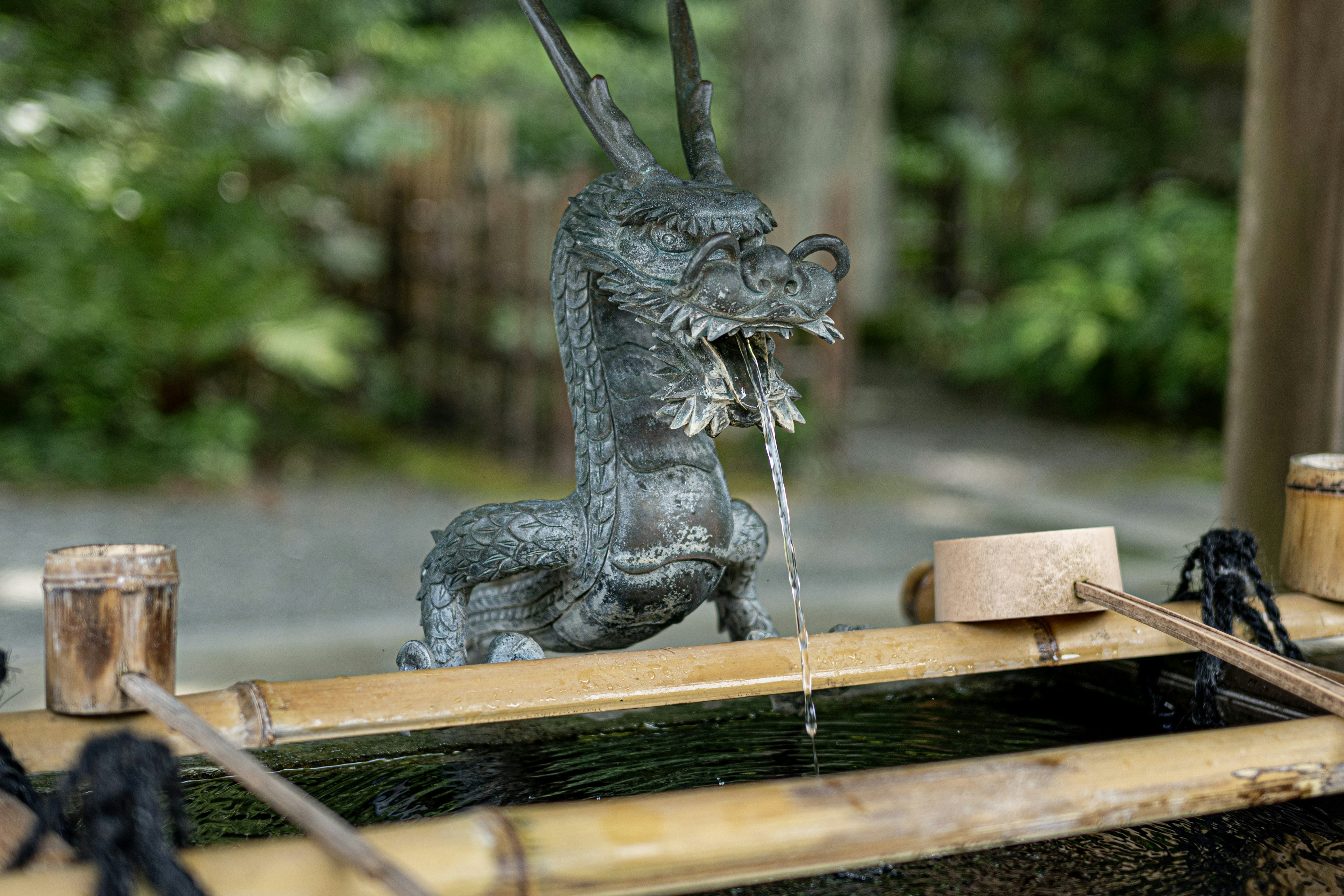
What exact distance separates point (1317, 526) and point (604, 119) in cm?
120

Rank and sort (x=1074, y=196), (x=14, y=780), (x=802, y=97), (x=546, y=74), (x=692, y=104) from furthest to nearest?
(x=1074, y=196) → (x=546, y=74) → (x=802, y=97) → (x=692, y=104) → (x=14, y=780)

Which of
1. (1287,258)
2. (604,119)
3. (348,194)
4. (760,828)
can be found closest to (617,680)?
(760,828)

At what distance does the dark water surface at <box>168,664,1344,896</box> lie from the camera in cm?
151

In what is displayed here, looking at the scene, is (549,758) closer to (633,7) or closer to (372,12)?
(372,12)

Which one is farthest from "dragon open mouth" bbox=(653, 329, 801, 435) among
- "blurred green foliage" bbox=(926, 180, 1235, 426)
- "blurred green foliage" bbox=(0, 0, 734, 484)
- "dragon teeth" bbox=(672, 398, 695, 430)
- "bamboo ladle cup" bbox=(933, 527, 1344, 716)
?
"blurred green foliage" bbox=(926, 180, 1235, 426)

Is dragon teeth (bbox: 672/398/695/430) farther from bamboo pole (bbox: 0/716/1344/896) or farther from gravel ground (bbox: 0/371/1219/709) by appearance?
gravel ground (bbox: 0/371/1219/709)

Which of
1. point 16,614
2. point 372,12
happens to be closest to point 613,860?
point 16,614

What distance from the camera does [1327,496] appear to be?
1.75 meters

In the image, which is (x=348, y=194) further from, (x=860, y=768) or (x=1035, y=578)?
(x=1035, y=578)

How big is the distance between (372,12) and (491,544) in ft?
27.9

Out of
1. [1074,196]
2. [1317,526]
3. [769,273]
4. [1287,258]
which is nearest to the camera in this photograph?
[769,273]

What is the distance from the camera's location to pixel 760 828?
3.38 ft

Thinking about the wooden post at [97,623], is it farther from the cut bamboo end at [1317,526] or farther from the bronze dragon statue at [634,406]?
the cut bamboo end at [1317,526]

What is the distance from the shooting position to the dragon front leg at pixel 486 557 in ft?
5.29
